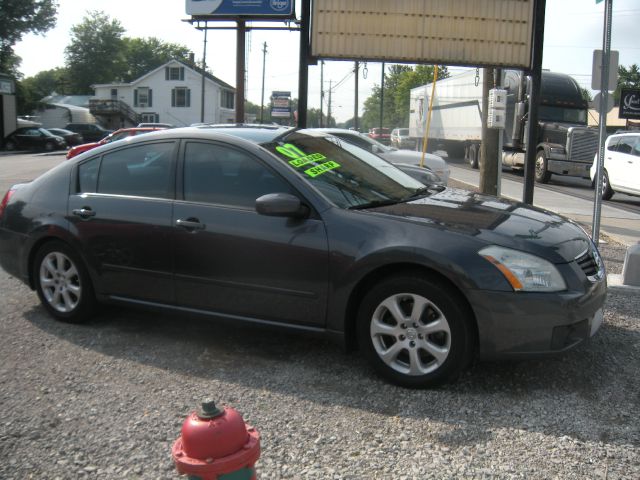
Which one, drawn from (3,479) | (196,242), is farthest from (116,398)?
(196,242)

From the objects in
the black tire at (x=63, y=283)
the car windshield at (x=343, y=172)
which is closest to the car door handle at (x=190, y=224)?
the car windshield at (x=343, y=172)

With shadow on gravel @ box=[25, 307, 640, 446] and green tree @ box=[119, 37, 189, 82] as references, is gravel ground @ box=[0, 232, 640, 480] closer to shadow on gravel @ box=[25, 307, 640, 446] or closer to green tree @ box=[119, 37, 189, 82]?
shadow on gravel @ box=[25, 307, 640, 446]

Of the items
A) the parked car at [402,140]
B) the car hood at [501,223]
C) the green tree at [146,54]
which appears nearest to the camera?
the car hood at [501,223]

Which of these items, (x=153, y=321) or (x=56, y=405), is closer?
(x=56, y=405)

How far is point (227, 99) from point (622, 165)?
64.8m

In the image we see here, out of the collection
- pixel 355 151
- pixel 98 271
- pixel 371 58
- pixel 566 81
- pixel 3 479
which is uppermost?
pixel 566 81

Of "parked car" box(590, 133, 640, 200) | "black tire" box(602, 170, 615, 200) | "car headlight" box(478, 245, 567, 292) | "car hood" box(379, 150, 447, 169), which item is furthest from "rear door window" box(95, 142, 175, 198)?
"black tire" box(602, 170, 615, 200)

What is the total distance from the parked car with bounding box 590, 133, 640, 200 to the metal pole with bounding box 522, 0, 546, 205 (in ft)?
27.3

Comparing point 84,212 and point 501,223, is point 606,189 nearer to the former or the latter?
point 501,223

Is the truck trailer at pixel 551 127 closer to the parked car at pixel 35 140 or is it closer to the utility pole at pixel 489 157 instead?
the utility pole at pixel 489 157

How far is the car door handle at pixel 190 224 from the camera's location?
438cm

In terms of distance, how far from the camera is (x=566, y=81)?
76.2ft

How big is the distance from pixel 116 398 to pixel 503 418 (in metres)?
2.12

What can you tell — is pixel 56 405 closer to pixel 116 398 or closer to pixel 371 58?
pixel 116 398
